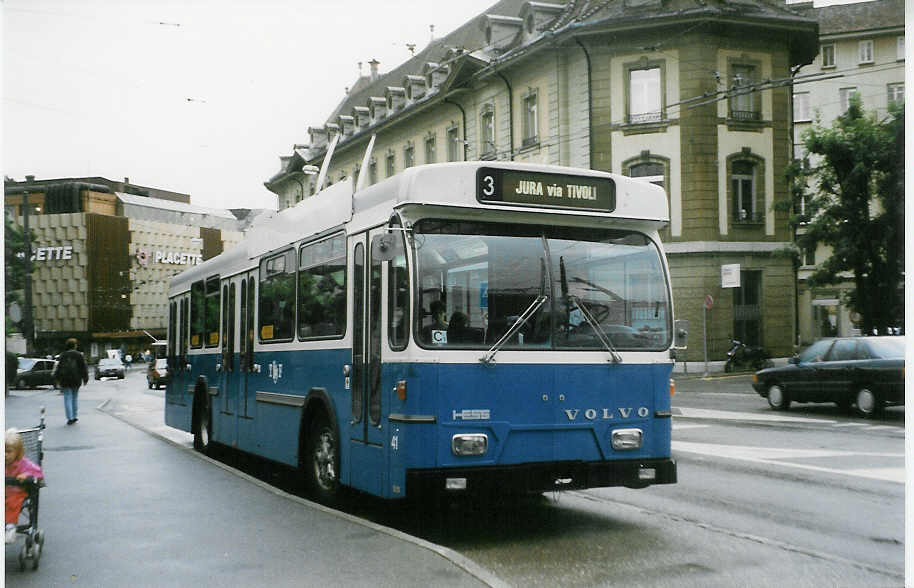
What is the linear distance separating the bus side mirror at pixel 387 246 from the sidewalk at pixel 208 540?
191 cm

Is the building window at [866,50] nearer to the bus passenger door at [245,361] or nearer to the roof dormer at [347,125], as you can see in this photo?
the bus passenger door at [245,361]

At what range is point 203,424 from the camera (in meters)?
14.1

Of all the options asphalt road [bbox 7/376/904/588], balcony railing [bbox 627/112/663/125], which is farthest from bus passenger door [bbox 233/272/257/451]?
balcony railing [bbox 627/112/663/125]

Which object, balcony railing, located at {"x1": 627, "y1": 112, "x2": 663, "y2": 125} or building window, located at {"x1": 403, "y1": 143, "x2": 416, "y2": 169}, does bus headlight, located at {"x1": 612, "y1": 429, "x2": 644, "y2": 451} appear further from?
building window, located at {"x1": 403, "y1": 143, "x2": 416, "y2": 169}

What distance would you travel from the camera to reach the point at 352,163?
49281 millimetres

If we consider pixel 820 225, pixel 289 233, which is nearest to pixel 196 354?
pixel 289 233

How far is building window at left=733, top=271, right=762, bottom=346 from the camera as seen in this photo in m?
35.3

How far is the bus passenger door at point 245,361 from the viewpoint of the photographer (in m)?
11.6

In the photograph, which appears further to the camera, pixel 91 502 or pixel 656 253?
pixel 91 502

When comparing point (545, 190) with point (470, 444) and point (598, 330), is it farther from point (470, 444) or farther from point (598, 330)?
point (470, 444)

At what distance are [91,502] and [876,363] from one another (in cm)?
1351

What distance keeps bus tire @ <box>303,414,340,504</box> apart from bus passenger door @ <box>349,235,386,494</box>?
0.47 m

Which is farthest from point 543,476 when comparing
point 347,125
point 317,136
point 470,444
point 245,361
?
point 317,136

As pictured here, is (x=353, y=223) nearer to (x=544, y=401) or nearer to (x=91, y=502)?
(x=544, y=401)
